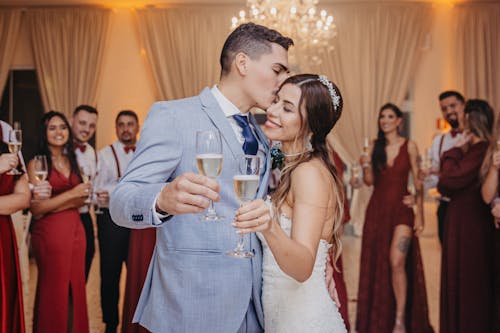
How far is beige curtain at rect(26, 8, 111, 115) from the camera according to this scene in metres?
8.20


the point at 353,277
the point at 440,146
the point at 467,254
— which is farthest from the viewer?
the point at 353,277

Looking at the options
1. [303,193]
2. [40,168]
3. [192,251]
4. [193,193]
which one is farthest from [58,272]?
[193,193]

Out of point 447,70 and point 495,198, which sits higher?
point 447,70

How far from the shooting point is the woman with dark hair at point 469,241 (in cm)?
364

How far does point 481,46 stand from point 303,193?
23.6ft

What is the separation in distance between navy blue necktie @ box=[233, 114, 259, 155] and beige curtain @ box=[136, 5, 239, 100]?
6248 mm

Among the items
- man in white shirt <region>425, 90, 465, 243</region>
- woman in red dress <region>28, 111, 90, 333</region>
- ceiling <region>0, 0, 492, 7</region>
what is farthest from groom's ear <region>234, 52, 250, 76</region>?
ceiling <region>0, 0, 492, 7</region>

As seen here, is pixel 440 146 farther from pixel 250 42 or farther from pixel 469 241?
pixel 250 42

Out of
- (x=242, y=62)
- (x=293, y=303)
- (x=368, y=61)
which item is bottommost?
(x=293, y=303)

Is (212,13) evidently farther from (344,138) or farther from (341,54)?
(344,138)

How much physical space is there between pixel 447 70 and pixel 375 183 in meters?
4.48

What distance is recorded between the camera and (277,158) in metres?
2.16

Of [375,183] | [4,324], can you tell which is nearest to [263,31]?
[4,324]

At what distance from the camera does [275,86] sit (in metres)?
2.14
